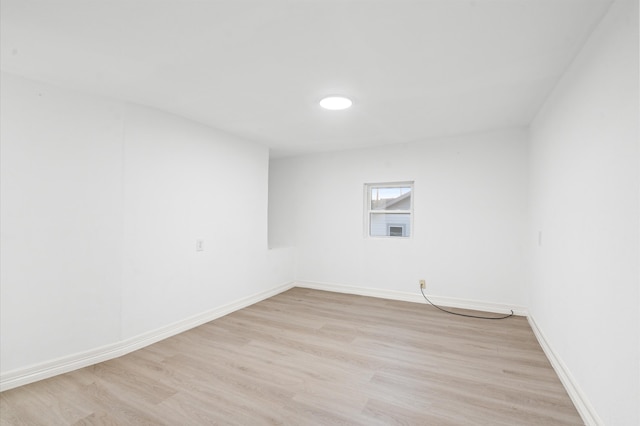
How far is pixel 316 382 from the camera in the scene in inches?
84.0

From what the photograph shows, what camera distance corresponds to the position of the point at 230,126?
3438mm

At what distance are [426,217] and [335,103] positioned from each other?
7.25 ft

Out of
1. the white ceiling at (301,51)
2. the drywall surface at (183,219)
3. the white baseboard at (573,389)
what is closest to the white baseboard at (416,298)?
the white baseboard at (573,389)

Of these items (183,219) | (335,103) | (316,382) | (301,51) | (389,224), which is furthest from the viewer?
(389,224)

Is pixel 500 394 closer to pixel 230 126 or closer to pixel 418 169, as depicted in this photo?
pixel 418 169

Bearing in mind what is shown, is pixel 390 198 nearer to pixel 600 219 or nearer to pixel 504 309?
pixel 504 309

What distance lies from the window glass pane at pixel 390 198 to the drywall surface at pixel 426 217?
20 centimetres

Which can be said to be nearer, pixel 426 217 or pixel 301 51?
pixel 301 51

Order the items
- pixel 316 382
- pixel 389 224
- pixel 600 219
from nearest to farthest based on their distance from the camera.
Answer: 1. pixel 600 219
2. pixel 316 382
3. pixel 389 224

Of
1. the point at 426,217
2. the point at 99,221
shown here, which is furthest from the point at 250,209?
the point at 426,217

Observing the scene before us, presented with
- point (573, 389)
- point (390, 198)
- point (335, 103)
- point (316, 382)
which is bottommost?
point (316, 382)

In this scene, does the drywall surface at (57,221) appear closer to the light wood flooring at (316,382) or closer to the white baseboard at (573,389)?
the light wood flooring at (316,382)

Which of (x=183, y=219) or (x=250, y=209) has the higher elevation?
(x=250, y=209)

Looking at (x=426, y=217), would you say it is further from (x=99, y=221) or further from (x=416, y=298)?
(x=99, y=221)
